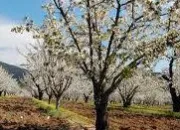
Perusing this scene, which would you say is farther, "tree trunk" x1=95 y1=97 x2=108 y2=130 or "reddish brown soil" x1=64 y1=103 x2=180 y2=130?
"reddish brown soil" x1=64 y1=103 x2=180 y2=130

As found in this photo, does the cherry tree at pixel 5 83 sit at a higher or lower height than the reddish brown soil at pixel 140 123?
higher

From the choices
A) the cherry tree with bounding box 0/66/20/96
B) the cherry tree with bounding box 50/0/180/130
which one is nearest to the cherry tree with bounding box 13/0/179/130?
the cherry tree with bounding box 50/0/180/130

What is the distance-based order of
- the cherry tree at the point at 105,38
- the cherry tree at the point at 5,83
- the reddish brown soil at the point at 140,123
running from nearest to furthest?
1. the cherry tree at the point at 105,38
2. the reddish brown soil at the point at 140,123
3. the cherry tree at the point at 5,83

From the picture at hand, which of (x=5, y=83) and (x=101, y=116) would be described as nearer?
(x=101, y=116)

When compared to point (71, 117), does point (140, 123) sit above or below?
below

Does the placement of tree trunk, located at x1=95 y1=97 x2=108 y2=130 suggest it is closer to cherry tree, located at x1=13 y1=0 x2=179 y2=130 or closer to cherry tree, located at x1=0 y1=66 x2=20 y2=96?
cherry tree, located at x1=13 y1=0 x2=179 y2=130

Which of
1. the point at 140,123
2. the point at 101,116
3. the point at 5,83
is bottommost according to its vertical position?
the point at 101,116

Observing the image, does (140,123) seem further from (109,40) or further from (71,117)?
(109,40)

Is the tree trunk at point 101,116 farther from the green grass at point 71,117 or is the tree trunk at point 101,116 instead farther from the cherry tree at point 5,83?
the cherry tree at point 5,83

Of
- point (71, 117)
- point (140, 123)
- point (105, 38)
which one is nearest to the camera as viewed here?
point (105, 38)

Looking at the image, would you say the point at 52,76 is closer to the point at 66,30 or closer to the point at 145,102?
the point at 66,30

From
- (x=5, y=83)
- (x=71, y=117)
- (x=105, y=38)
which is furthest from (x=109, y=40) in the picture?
(x=5, y=83)

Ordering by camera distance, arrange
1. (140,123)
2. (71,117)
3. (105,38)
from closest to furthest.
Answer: (105,38) → (71,117) → (140,123)

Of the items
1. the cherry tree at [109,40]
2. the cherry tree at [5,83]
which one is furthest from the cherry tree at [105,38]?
the cherry tree at [5,83]
